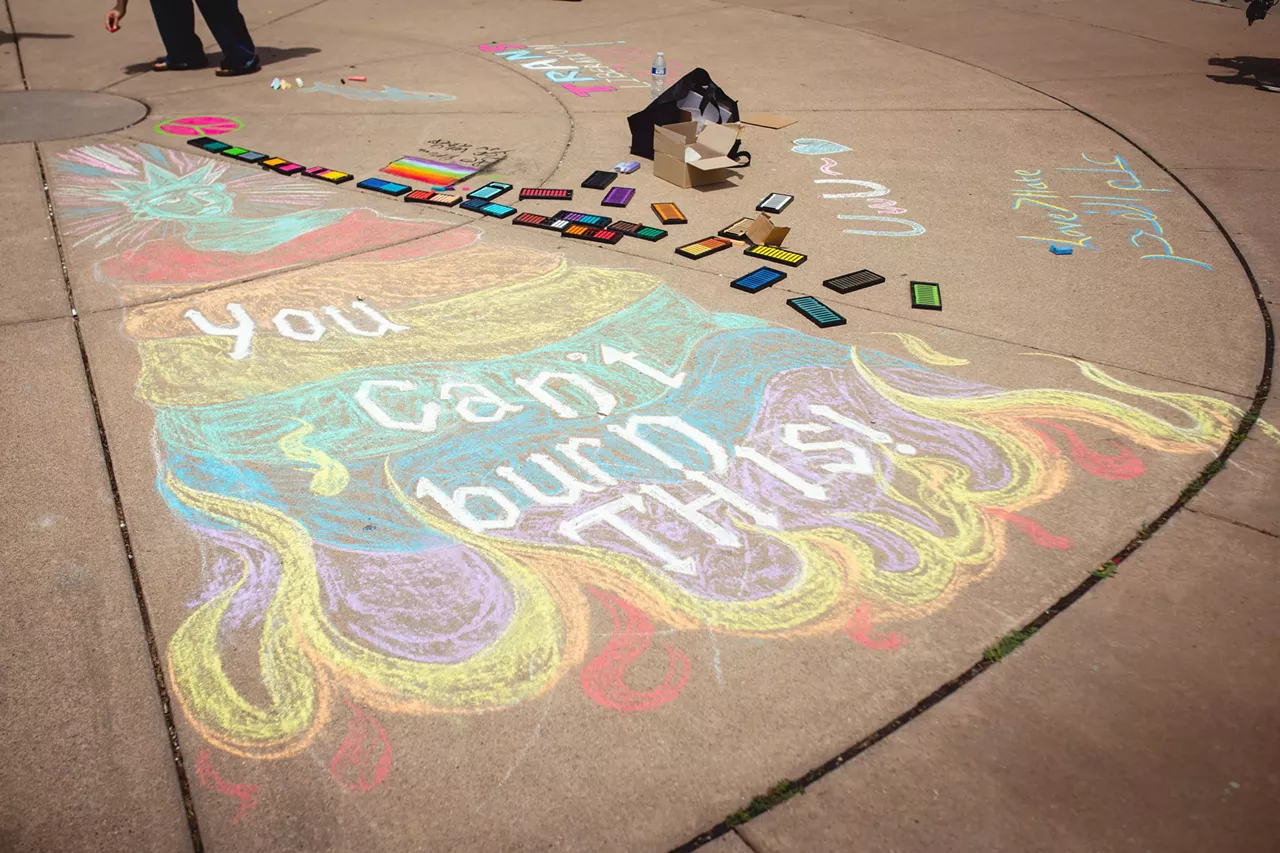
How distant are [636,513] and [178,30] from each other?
686cm

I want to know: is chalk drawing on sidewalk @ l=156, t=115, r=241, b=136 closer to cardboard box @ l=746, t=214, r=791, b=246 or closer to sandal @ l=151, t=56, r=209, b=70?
sandal @ l=151, t=56, r=209, b=70

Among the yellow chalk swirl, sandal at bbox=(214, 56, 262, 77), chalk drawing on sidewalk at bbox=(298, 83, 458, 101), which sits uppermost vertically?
sandal at bbox=(214, 56, 262, 77)

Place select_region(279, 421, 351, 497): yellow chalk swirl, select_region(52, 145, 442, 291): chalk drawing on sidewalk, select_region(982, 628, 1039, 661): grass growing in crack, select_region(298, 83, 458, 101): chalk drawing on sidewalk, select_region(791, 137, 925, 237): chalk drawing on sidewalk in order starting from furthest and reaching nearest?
select_region(298, 83, 458, 101): chalk drawing on sidewalk < select_region(791, 137, 925, 237): chalk drawing on sidewalk < select_region(52, 145, 442, 291): chalk drawing on sidewalk < select_region(279, 421, 351, 497): yellow chalk swirl < select_region(982, 628, 1039, 661): grass growing in crack

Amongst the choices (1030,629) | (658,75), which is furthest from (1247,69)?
(1030,629)

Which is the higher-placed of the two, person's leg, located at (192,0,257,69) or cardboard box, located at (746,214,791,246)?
person's leg, located at (192,0,257,69)

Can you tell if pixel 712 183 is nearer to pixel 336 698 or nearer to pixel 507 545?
pixel 507 545

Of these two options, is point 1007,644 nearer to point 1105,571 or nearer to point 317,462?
point 1105,571

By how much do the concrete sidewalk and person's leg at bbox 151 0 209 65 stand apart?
216cm

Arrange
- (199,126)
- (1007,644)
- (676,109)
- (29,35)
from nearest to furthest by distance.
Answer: (1007,644)
(676,109)
(199,126)
(29,35)

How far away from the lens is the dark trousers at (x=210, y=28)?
276 inches

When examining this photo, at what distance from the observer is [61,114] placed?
627 cm

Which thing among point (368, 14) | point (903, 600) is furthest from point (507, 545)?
point (368, 14)

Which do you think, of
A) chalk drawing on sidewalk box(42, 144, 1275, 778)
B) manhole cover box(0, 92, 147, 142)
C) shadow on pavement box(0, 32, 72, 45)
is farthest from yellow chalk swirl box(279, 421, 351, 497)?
shadow on pavement box(0, 32, 72, 45)

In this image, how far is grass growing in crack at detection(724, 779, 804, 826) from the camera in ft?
6.28
